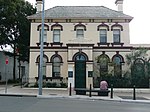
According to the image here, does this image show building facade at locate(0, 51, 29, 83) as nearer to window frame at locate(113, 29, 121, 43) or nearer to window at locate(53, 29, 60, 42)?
window at locate(53, 29, 60, 42)

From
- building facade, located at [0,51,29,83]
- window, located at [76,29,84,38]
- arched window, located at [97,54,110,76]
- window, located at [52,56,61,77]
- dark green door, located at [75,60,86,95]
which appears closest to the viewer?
dark green door, located at [75,60,86,95]

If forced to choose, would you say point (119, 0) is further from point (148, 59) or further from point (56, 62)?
point (56, 62)

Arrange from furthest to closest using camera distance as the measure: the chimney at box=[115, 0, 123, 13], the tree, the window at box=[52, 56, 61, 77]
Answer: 1. the tree
2. the chimney at box=[115, 0, 123, 13]
3. the window at box=[52, 56, 61, 77]

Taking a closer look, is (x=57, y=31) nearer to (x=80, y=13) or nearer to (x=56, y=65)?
(x=80, y=13)

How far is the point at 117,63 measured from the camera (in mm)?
32000

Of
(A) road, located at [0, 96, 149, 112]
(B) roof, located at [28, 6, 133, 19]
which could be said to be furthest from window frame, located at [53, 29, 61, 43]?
(A) road, located at [0, 96, 149, 112]

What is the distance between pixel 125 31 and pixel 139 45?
9.07 ft

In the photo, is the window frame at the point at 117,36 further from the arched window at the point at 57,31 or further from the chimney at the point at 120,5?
the arched window at the point at 57,31

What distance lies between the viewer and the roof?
33.1 meters

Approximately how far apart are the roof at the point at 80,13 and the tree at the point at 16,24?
5.40m

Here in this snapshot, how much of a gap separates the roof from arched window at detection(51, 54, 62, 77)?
504cm

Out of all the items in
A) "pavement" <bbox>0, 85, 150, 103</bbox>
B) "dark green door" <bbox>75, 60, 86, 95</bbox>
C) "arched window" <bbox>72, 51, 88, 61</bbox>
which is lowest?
"pavement" <bbox>0, 85, 150, 103</bbox>

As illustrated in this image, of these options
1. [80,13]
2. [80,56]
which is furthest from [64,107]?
[80,13]

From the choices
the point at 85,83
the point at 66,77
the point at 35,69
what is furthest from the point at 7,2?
the point at 85,83
